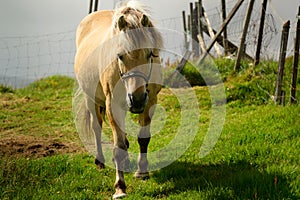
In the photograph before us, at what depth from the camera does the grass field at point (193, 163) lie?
13.0 ft

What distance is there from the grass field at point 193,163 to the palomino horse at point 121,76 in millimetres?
391

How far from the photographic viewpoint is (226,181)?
4.07 metres

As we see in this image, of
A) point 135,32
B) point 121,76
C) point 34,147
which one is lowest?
point 34,147

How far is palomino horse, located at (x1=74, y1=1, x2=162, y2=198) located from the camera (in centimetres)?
380

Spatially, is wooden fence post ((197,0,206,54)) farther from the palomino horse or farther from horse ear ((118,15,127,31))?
horse ear ((118,15,127,31))

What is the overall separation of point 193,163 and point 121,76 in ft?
5.74

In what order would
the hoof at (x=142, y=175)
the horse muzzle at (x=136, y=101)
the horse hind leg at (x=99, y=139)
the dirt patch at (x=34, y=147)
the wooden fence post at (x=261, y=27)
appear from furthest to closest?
the wooden fence post at (x=261, y=27), the dirt patch at (x=34, y=147), the horse hind leg at (x=99, y=139), the hoof at (x=142, y=175), the horse muzzle at (x=136, y=101)

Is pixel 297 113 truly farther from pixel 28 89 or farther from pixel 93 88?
pixel 28 89

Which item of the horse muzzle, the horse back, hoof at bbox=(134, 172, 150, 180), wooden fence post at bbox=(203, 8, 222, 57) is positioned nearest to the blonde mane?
the horse muzzle

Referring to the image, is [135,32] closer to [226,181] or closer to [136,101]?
[136,101]

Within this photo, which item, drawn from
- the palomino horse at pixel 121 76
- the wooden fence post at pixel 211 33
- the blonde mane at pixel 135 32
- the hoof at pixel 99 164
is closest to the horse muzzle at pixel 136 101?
the palomino horse at pixel 121 76

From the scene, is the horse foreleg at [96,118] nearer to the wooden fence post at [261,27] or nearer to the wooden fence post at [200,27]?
the wooden fence post at [261,27]

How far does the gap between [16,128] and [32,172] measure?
148 inches

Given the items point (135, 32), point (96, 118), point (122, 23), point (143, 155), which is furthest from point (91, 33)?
point (135, 32)
